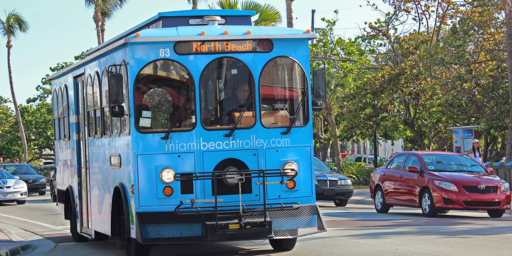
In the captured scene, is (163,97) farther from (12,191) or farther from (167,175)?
(12,191)

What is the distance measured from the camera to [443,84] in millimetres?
29766

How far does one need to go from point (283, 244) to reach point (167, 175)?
240 centimetres

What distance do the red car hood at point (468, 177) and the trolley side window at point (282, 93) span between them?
25.8 feet

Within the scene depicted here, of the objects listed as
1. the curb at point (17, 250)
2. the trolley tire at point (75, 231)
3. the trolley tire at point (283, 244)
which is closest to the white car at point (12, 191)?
the trolley tire at point (75, 231)

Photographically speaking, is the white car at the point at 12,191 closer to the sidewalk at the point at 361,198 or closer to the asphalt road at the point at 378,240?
the asphalt road at the point at 378,240

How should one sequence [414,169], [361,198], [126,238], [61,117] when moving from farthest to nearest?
1. [361,198]
2. [414,169]
3. [61,117]
4. [126,238]

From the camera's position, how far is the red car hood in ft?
53.1

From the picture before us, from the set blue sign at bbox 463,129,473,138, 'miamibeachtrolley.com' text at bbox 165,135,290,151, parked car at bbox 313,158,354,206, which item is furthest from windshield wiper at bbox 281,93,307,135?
blue sign at bbox 463,129,473,138

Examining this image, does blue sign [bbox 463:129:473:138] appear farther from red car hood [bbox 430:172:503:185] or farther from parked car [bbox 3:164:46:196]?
parked car [bbox 3:164:46:196]

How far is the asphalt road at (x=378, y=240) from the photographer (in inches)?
401

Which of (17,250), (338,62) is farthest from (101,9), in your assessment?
(17,250)

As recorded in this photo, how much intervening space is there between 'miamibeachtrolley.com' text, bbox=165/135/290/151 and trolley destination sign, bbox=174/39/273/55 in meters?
1.12

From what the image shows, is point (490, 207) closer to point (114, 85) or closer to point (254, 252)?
point (254, 252)

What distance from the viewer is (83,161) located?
11867mm
